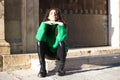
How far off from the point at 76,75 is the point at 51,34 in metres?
1.03

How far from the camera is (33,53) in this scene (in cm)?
818

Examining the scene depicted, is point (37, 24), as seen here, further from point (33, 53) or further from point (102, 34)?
point (102, 34)

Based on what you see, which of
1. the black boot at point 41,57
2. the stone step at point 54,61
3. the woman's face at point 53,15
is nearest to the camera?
the black boot at point 41,57

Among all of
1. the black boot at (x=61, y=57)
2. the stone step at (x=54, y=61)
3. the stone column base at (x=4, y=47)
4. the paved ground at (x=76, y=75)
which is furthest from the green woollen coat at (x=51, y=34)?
the stone column base at (x=4, y=47)

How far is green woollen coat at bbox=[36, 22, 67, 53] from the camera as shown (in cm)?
702

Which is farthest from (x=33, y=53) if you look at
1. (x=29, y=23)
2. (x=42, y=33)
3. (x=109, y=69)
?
(x=109, y=69)

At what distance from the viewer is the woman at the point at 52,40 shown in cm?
699

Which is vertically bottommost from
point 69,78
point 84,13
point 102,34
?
point 69,78

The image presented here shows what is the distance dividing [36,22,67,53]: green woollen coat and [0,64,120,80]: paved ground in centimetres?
64

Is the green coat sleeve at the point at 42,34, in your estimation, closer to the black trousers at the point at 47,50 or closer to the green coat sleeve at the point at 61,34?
the black trousers at the point at 47,50

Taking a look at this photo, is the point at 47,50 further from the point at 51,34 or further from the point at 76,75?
the point at 76,75

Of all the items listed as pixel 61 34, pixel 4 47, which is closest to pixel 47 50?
pixel 61 34

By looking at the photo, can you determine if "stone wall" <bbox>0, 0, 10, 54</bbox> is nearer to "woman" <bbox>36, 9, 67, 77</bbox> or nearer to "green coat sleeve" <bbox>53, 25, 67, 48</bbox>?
"woman" <bbox>36, 9, 67, 77</bbox>

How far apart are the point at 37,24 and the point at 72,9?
167 centimetres
